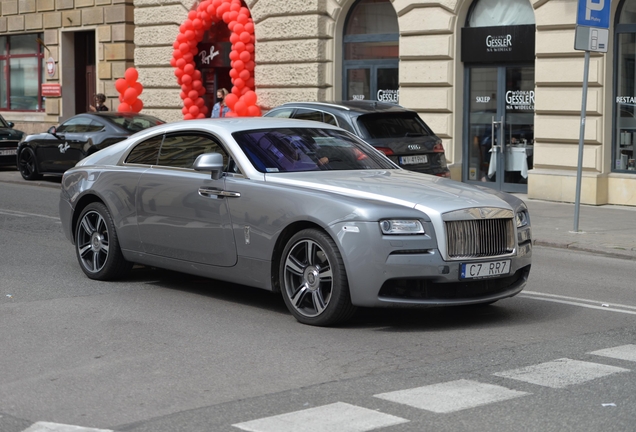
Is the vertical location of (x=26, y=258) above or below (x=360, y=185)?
below

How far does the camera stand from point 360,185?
7770 mm

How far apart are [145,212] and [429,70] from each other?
1190cm

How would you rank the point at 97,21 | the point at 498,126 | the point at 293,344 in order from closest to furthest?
the point at 293,344 → the point at 498,126 → the point at 97,21

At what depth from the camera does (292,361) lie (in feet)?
21.4

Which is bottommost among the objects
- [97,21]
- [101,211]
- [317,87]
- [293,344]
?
[293,344]

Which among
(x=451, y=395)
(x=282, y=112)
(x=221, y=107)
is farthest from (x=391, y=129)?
(x=451, y=395)

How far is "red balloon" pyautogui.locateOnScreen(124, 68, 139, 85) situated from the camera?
2569 cm

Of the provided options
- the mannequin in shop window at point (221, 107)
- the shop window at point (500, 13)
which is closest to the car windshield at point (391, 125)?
the shop window at point (500, 13)

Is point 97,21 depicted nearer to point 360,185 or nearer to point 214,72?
point 214,72

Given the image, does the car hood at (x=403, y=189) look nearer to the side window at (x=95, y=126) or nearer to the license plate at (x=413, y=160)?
the license plate at (x=413, y=160)

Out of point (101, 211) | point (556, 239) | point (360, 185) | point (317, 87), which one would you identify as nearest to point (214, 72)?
point (317, 87)

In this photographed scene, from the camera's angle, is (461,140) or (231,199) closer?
(231,199)

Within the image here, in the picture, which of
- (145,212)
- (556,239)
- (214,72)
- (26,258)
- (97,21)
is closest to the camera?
(145,212)

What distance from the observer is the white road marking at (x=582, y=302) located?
848 centimetres
